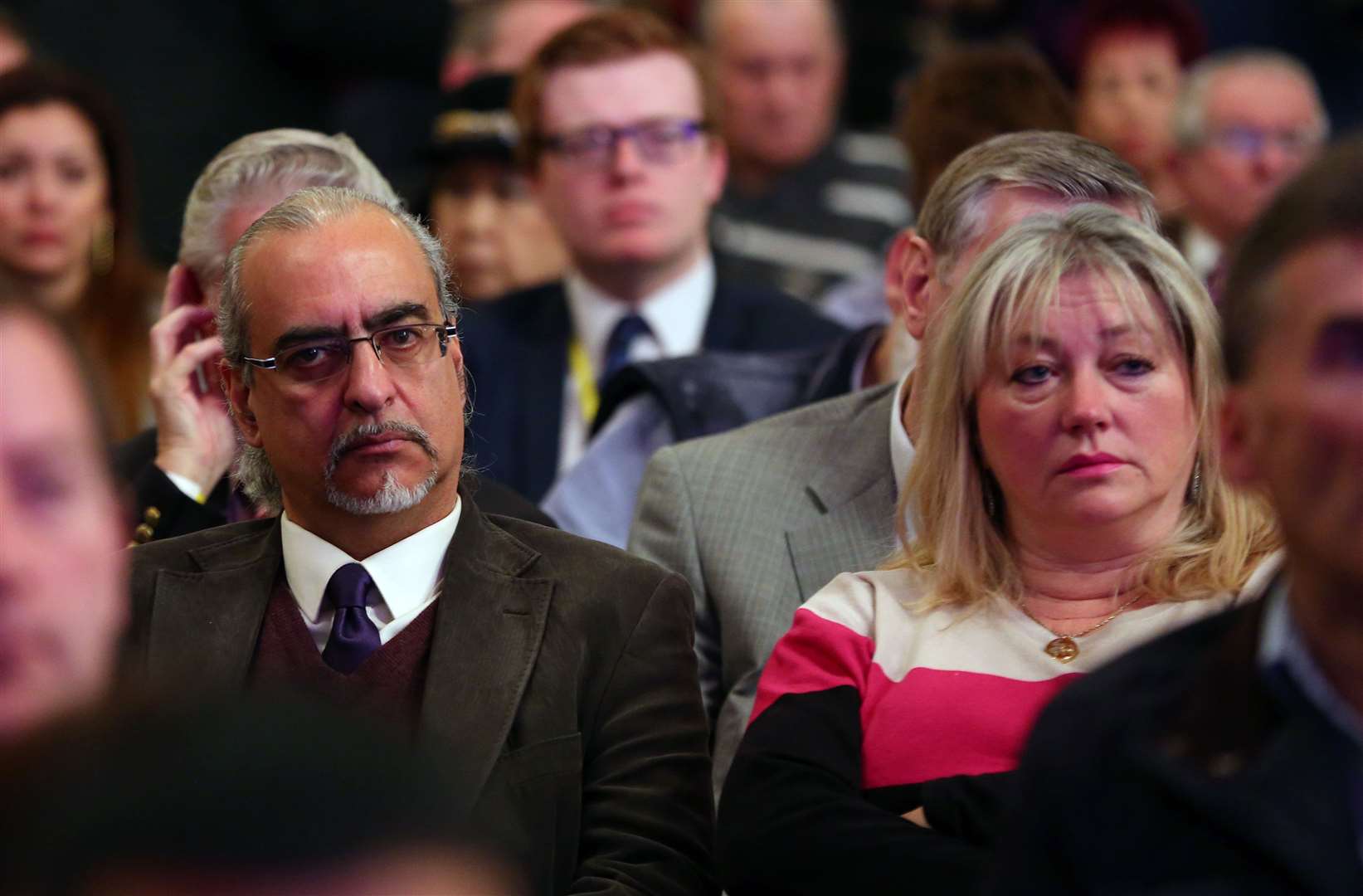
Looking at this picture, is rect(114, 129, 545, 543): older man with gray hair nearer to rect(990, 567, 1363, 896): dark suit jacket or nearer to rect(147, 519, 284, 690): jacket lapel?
rect(147, 519, 284, 690): jacket lapel

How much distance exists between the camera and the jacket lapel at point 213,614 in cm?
248

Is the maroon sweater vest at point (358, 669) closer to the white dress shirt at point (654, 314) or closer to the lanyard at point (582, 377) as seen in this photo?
the lanyard at point (582, 377)

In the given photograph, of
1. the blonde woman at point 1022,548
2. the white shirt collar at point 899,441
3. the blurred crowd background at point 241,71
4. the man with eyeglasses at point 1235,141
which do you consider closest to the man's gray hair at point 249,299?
the blonde woman at point 1022,548

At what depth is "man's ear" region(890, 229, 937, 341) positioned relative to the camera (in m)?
2.99

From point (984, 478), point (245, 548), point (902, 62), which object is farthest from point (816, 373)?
point (902, 62)

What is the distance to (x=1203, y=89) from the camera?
5211 mm

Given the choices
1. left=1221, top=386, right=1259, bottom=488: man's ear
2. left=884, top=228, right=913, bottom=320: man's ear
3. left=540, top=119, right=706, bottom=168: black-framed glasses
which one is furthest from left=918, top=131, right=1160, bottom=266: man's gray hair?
left=540, top=119, right=706, bottom=168: black-framed glasses

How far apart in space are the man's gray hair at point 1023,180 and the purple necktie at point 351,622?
0.99m

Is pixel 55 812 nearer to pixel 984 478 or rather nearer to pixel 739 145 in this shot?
pixel 984 478

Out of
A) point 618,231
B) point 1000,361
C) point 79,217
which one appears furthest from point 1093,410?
point 79,217

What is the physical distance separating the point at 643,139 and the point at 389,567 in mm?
2013

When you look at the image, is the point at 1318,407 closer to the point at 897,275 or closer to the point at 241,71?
the point at 897,275

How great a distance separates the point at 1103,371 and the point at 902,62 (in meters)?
4.33

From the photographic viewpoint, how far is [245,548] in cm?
266
